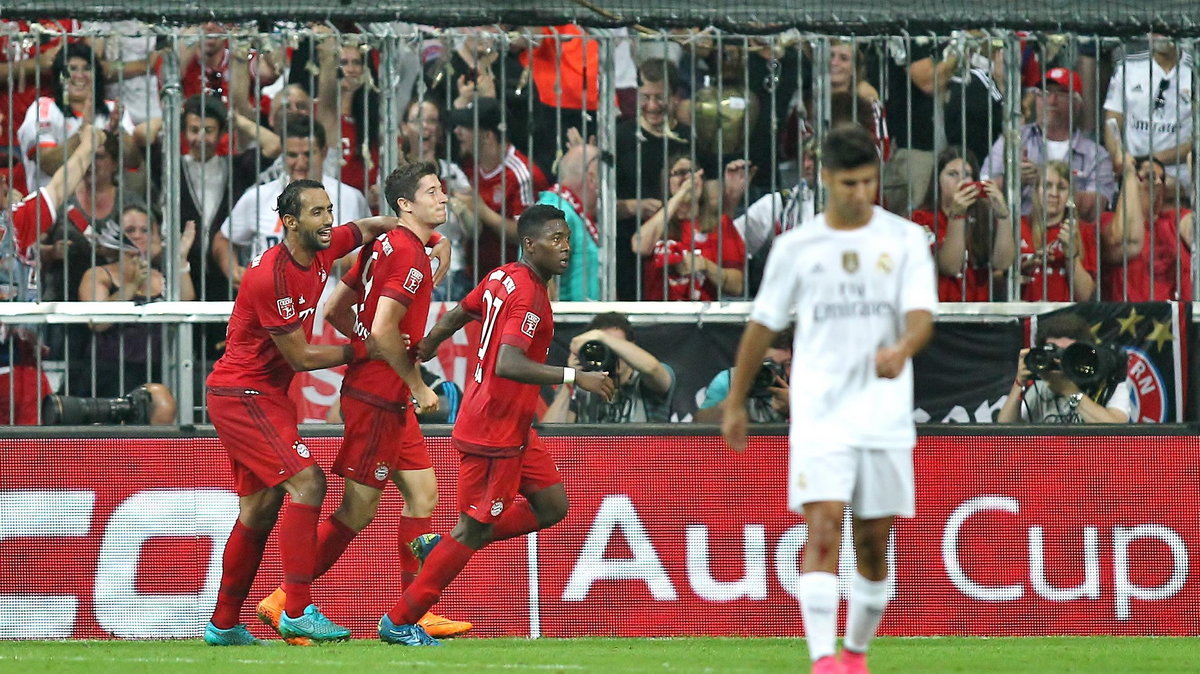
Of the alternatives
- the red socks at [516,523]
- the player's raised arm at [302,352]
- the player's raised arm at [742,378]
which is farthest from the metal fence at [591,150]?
the player's raised arm at [742,378]

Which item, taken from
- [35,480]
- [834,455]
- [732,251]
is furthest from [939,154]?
[35,480]

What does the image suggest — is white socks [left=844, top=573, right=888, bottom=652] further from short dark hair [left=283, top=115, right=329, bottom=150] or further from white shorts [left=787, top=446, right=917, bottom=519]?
short dark hair [left=283, top=115, right=329, bottom=150]

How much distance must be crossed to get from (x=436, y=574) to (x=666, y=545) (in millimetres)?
1590

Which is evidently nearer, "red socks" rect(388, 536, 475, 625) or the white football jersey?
the white football jersey

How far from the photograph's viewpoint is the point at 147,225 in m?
9.80

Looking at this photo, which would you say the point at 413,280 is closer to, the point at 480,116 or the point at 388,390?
the point at 388,390

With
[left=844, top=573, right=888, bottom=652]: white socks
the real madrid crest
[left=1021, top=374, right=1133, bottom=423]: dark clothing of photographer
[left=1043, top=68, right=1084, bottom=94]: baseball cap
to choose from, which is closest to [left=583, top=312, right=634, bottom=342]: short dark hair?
[left=1021, top=374, right=1133, bottom=423]: dark clothing of photographer

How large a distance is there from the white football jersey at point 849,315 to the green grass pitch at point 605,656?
5.08 feet

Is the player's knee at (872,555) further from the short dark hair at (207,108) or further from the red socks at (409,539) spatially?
the short dark hair at (207,108)

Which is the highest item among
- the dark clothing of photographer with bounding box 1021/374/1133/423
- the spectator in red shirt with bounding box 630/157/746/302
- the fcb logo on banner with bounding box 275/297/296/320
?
the spectator in red shirt with bounding box 630/157/746/302

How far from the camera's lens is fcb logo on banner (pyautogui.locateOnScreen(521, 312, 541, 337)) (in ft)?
27.5

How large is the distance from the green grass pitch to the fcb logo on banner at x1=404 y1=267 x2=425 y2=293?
1.62 meters

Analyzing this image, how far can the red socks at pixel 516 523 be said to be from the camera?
28.1 ft

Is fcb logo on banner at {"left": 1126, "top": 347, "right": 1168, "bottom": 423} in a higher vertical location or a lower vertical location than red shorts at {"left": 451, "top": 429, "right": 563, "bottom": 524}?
higher
